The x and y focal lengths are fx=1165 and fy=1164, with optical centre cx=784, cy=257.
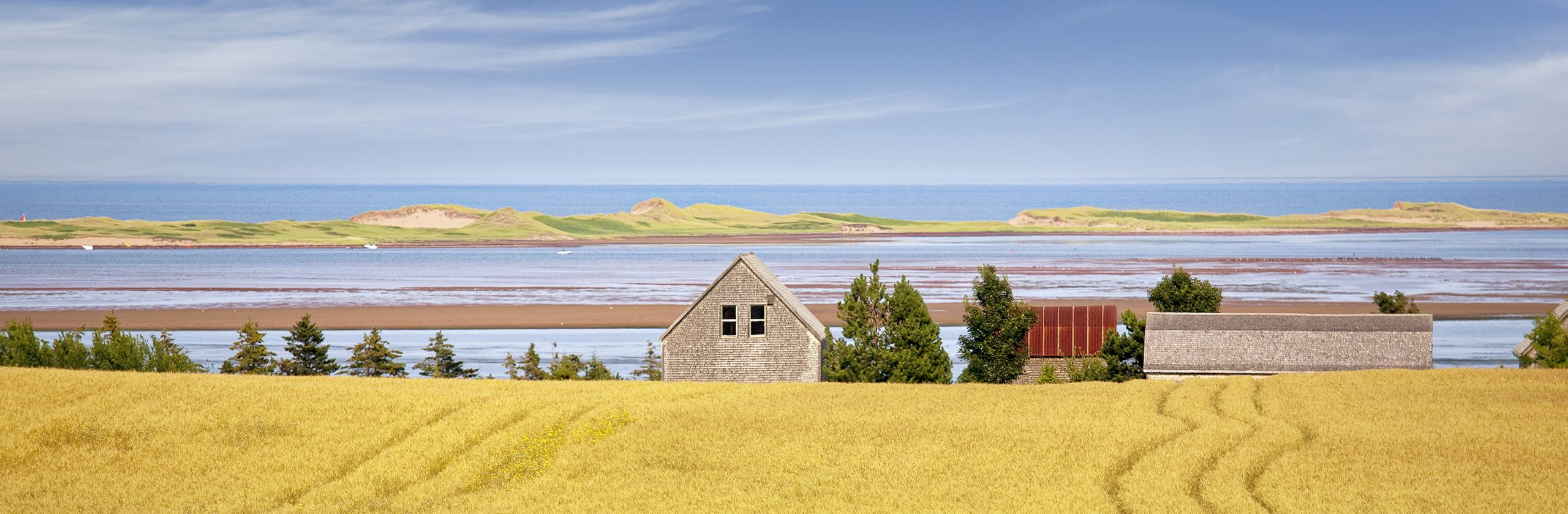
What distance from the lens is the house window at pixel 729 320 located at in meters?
44.3

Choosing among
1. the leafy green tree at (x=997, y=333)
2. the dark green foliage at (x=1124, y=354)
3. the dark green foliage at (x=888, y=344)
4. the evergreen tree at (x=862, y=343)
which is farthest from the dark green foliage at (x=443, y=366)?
the dark green foliage at (x=1124, y=354)

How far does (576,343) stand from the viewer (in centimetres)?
6900

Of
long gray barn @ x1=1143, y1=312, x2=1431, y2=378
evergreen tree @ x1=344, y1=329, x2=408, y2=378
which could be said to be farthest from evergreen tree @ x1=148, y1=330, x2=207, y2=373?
long gray barn @ x1=1143, y1=312, x2=1431, y2=378

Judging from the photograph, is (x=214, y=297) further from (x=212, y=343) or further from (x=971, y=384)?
(x=971, y=384)

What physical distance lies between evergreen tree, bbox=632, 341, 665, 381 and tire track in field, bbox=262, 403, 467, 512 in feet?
44.3

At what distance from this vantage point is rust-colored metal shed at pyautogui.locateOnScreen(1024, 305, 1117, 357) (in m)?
49.3

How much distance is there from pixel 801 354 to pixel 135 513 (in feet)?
83.4

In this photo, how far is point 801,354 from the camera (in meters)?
44.3

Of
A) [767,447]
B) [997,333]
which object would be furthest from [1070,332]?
[767,447]

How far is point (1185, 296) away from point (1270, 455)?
82.1 ft

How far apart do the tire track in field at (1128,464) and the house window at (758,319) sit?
1575 cm

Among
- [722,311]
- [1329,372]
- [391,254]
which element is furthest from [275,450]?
[391,254]

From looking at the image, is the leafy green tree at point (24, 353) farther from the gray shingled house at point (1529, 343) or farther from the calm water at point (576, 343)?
the gray shingled house at point (1529, 343)

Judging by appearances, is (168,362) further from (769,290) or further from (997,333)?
(997,333)
